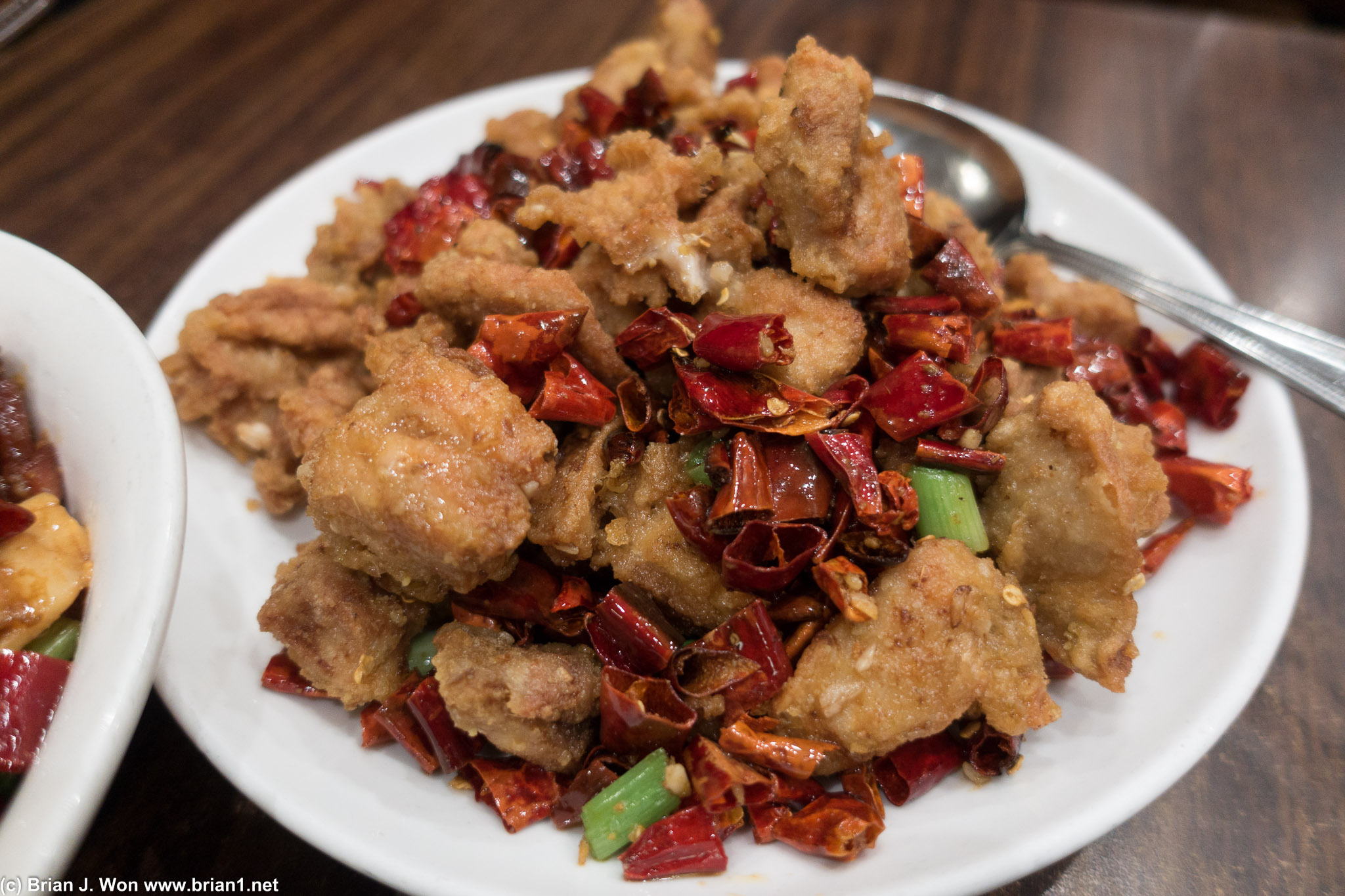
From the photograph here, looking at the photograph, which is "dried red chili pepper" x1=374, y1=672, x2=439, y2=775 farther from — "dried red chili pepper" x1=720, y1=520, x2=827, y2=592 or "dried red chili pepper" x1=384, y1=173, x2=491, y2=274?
"dried red chili pepper" x1=384, y1=173, x2=491, y2=274

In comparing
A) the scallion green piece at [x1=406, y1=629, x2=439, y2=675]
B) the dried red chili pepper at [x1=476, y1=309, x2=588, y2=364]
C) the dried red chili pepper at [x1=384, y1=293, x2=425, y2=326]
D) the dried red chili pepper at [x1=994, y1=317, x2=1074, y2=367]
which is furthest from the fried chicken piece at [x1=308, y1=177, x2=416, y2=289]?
the dried red chili pepper at [x1=994, y1=317, x2=1074, y2=367]

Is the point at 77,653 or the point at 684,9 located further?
the point at 684,9

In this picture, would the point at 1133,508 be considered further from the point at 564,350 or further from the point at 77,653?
the point at 77,653

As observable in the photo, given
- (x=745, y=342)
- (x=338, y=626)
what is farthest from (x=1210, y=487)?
(x=338, y=626)

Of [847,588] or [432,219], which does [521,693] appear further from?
[432,219]

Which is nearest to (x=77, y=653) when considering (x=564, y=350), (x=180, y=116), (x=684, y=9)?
(x=564, y=350)

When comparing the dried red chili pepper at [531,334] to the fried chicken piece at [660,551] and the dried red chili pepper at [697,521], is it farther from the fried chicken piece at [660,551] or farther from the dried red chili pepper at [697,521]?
the dried red chili pepper at [697,521]
